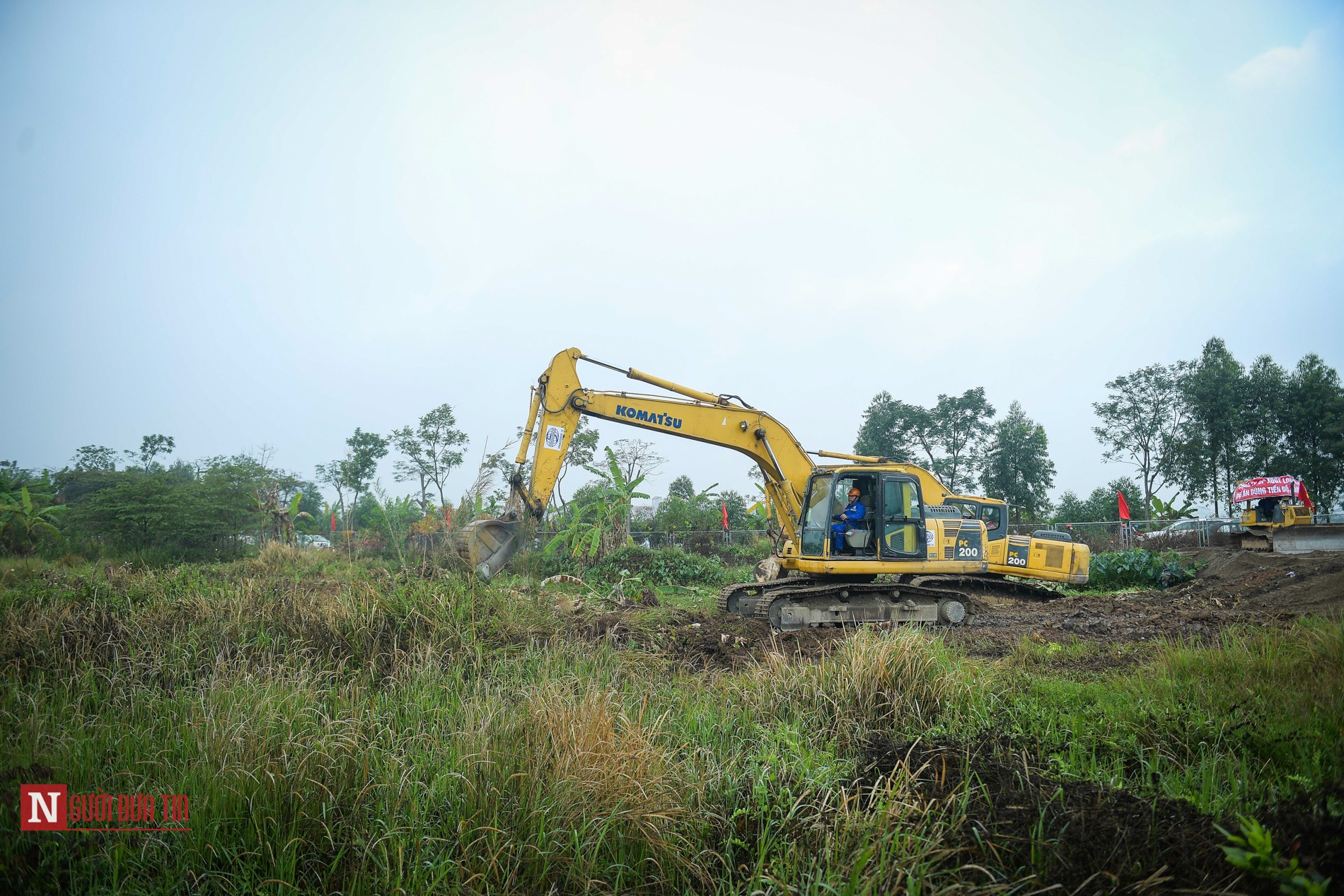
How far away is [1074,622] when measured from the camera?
28.9ft

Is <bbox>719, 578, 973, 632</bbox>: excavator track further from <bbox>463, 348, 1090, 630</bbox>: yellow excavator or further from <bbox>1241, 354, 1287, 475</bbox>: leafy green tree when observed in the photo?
<bbox>1241, 354, 1287, 475</bbox>: leafy green tree

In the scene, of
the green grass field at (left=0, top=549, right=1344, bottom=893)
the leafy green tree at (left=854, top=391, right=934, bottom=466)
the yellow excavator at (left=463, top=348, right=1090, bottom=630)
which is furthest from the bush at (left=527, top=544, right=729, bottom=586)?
the leafy green tree at (left=854, top=391, right=934, bottom=466)

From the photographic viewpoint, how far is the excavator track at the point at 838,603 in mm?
9711

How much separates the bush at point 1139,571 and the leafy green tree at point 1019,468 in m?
22.5

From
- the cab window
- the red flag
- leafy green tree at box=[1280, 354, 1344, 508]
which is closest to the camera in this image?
the cab window

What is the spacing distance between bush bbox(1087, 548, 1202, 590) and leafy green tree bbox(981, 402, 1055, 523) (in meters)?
22.5

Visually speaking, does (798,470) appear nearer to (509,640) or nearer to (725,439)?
(725,439)

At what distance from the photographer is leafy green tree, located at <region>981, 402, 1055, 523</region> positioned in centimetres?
3784

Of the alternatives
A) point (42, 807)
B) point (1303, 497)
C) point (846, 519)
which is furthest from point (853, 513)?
point (1303, 497)

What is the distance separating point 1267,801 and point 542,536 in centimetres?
1743

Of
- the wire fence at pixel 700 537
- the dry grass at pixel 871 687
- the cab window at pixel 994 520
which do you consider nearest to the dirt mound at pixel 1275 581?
the cab window at pixel 994 520

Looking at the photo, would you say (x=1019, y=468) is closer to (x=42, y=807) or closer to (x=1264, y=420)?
(x=1264, y=420)

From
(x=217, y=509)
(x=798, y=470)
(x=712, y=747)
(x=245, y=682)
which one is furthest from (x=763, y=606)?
(x=217, y=509)

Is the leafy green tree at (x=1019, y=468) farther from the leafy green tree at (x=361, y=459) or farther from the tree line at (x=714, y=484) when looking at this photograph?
the leafy green tree at (x=361, y=459)
